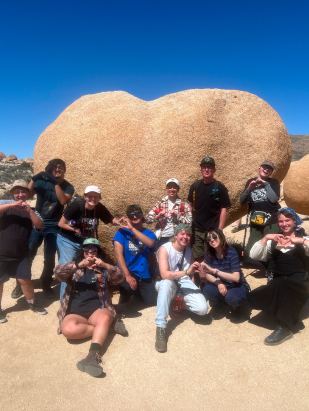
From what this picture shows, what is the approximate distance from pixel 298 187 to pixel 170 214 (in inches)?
232

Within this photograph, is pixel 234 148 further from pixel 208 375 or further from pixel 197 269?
pixel 208 375

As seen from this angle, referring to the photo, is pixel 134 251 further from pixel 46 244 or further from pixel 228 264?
pixel 46 244

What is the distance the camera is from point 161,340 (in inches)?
110

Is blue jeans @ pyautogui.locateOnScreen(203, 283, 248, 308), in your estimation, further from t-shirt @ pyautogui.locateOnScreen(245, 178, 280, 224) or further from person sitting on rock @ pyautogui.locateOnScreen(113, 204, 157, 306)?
t-shirt @ pyautogui.locateOnScreen(245, 178, 280, 224)

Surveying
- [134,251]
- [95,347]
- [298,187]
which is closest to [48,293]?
[134,251]

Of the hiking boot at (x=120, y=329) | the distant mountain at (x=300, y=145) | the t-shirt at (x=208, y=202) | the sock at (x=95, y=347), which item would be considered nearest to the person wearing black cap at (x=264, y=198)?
the t-shirt at (x=208, y=202)

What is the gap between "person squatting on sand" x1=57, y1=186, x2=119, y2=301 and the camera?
11.0 feet

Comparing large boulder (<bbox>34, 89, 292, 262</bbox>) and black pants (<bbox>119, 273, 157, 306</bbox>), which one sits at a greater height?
large boulder (<bbox>34, 89, 292, 262</bbox>)

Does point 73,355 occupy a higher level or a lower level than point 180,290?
lower

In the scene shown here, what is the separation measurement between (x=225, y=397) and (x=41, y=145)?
13.6 ft

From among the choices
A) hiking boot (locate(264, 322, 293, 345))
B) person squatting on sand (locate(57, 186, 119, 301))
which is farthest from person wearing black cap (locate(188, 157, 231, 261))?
hiking boot (locate(264, 322, 293, 345))

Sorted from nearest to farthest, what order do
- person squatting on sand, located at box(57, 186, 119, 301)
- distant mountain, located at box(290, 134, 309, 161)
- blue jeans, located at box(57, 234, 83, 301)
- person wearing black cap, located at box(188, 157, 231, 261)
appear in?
person squatting on sand, located at box(57, 186, 119, 301)
blue jeans, located at box(57, 234, 83, 301)
person wearing black cap, located at box(188, 157, 231, 261)
distant mountain, located at box(290, 134, 309, 161)

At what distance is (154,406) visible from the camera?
213 centimetres

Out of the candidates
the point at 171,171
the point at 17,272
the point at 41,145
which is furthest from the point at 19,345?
the point at 41,145
